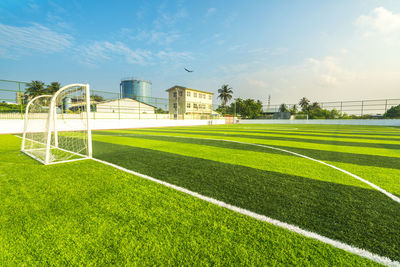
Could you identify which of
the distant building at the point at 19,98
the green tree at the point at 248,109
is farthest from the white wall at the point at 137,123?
the green tree at the point at 248,109

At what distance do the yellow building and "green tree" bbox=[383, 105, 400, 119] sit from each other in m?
34.3

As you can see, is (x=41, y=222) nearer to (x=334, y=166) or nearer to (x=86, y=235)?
(x=86, y=235)

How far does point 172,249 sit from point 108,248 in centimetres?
56

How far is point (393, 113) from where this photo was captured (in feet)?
78.1

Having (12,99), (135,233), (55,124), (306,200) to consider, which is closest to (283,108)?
(306,200)

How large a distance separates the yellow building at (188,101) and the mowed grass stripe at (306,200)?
44.3 m

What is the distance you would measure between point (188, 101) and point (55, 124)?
151 feet

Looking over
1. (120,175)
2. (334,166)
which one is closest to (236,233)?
(120,175)

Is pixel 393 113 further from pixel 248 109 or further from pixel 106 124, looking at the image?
pixel 106 124

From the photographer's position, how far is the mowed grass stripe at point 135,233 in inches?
55.0

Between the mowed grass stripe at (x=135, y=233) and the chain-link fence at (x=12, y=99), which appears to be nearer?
the mowed grass stripe at (x=135, y=233)

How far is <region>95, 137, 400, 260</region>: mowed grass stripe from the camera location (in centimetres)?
167

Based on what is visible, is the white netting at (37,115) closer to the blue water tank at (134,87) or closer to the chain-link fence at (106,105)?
the chain-link fence at (106,105)

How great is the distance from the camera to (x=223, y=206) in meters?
2.19
